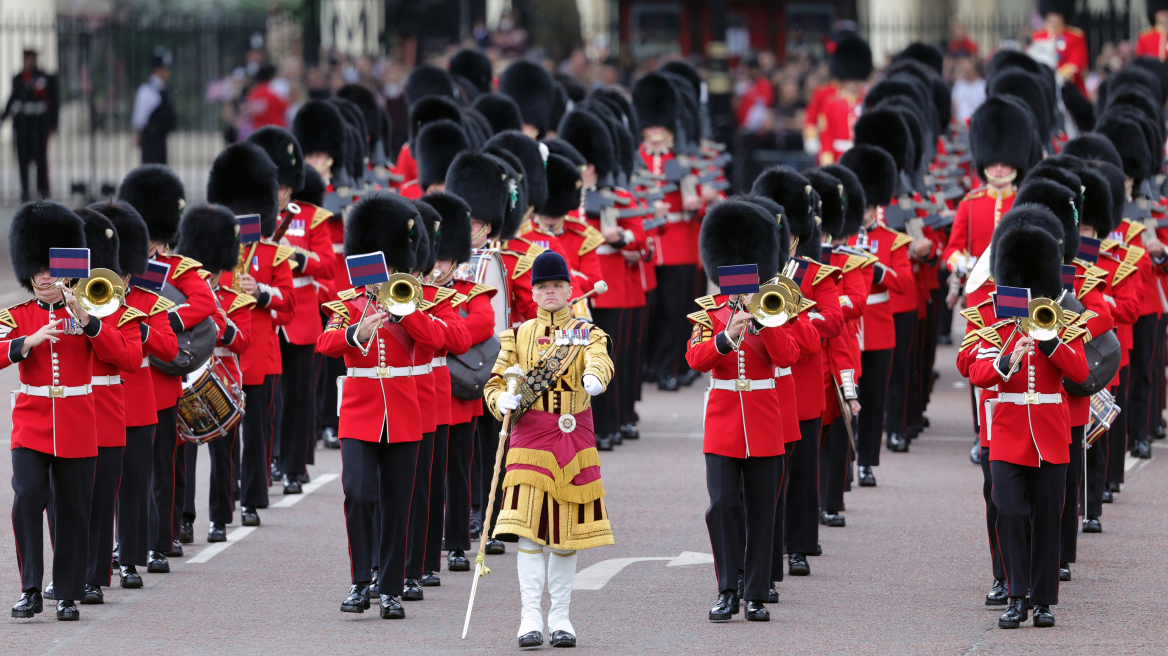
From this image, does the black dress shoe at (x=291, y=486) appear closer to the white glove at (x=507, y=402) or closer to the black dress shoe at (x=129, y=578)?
the black dress shoe at (x=129, y=578)

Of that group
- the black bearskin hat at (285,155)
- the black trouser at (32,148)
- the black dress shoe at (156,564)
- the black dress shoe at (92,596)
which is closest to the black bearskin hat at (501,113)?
the black bearskin hat at (285,155)

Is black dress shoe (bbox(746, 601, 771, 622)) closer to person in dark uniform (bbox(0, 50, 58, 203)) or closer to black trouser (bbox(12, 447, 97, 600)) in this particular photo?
black trouser (bbox(12, 447, 97, 600))

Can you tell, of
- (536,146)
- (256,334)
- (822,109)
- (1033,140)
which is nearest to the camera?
(256,334)

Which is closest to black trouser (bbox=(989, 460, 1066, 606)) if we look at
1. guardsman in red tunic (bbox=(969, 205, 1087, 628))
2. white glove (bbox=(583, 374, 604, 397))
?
guardsman in red tunic (bbox=(969, 205, 1087, 628))

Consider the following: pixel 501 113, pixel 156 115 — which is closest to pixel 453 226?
pixel 501 113

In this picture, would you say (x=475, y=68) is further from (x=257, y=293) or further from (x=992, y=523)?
(x=992, y=523)

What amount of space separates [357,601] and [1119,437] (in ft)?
12.6

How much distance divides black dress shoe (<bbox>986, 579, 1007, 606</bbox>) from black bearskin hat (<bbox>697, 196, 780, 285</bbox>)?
1.33 meters

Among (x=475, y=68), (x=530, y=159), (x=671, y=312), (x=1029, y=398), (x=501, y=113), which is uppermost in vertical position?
(x=475, y=68)

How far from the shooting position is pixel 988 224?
9961 mm

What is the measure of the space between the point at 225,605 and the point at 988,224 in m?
4.49

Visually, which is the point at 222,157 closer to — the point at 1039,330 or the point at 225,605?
the point at 225,605

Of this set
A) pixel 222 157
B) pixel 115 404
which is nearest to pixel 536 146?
pixel 222 157

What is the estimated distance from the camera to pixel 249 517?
8.73 meters
